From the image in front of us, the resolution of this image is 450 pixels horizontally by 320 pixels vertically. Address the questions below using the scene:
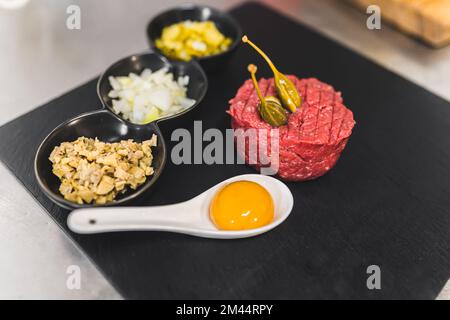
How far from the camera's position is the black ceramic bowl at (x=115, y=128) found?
2.30m

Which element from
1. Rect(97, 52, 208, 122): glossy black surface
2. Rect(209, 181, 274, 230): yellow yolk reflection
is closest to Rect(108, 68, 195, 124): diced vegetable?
Rect(97, 52, 208, 122): glossy black surface

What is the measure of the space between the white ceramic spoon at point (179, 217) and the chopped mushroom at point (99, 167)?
0.60 ft

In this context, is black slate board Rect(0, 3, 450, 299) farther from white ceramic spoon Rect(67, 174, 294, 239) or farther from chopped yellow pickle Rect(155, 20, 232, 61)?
chopped yellow pickle Rect(155, 20, 232, 61)

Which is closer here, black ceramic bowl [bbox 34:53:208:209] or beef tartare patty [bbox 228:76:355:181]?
black ceramic bowl [bbox 34:53:208:209]

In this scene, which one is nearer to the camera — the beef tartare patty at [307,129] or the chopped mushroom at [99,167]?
the chopped mushroom at [99,167]

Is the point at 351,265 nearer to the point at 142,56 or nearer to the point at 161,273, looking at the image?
the point at 161,273

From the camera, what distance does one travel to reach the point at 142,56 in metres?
3.04

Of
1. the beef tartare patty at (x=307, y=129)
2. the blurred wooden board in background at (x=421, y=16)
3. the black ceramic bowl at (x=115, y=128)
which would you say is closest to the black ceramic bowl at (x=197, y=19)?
the black ceramic bowl at (x=115, y=128)

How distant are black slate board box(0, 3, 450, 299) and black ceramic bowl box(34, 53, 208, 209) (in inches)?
5.9

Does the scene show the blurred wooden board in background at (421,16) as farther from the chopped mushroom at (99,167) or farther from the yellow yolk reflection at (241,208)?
the chopped mushroom at (99,167)

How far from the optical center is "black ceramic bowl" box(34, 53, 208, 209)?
90.6 inches

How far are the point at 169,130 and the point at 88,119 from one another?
44cm
